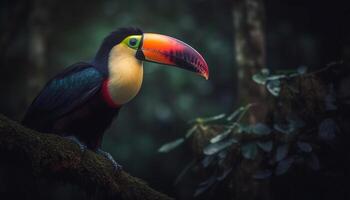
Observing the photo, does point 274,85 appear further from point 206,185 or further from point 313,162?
point 206,185

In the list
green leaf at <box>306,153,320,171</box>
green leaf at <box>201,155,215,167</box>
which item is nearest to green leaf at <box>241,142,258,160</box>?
green leaf at <box>201,155,215,167</box>

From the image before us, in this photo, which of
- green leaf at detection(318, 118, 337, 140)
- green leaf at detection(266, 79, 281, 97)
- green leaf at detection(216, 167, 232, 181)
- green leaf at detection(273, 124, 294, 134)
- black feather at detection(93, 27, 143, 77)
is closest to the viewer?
green leaf at detection(318, 118, 337, 140)

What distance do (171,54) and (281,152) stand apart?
3.87 ft

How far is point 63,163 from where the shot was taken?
3803 mm

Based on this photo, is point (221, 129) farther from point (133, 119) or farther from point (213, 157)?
point (133, 119)

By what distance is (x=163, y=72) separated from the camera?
9742mm

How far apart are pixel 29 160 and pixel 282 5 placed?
8.16m

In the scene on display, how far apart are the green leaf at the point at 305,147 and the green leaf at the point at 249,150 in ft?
1.12

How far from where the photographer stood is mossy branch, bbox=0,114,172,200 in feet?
11.8

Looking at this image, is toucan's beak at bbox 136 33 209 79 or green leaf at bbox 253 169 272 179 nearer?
green leaf at bbox 253 169 272 179

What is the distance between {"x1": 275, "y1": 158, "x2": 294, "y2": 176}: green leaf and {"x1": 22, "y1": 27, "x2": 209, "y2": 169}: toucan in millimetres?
915

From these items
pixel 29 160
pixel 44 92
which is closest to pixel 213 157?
pixel 44 92

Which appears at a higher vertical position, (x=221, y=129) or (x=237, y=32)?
(x=237, y=32)

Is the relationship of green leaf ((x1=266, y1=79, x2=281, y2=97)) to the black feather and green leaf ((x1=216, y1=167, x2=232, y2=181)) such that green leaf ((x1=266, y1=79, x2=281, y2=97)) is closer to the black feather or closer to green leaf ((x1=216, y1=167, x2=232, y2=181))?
green leaf ((x1=216, y1=167, x2=232, y2=181))
